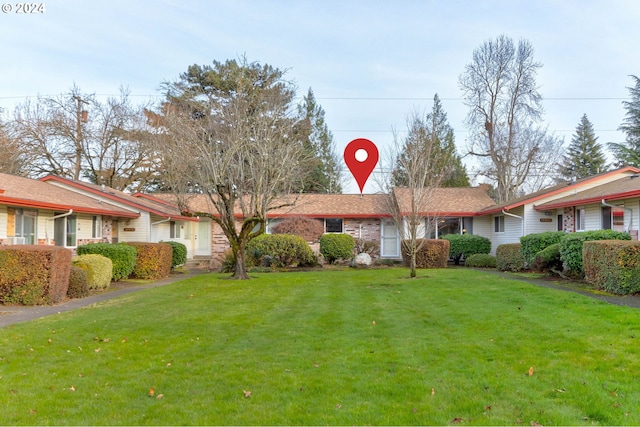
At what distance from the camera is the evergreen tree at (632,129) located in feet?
99.3

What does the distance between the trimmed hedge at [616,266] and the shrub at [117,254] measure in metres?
13.6

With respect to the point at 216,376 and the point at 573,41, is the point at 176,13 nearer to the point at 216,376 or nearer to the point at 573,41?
the point at 216,376

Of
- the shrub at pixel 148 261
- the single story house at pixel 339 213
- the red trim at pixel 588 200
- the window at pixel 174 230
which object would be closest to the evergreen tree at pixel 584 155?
the single story house at pixel 339 213

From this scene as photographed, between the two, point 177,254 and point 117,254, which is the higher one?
point 117,254

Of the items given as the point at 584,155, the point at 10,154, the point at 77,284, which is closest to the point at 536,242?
the point at 77,284

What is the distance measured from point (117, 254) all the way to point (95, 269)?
2226 millimetres

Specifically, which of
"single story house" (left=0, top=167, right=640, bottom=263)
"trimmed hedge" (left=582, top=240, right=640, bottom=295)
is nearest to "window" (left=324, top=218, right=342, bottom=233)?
"single story house" (left=0, top=167, right=640, bottom=263)

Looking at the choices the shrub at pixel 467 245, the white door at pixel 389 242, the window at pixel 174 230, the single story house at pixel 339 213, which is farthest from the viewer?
the white door at pixel 389 242

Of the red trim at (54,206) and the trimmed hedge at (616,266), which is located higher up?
the red trim at (54,206)

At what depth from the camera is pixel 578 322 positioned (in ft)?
22.8

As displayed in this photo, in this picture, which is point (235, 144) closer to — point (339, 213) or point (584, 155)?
point (339, 213)

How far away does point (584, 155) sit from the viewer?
123ft

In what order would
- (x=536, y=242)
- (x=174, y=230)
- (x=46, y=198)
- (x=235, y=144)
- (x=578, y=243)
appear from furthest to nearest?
(x=174, y=230), (x=536, y=242), (x=235, y=144), (x=46, y=198), (x=578, y=243)

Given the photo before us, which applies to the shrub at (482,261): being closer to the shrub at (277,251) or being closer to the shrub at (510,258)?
the shrub at (510,258)
